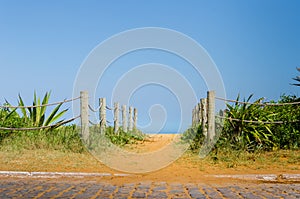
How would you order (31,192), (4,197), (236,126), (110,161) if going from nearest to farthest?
1. (4,197)
2. (31,192)
3. (110,161)
4. (236,126)

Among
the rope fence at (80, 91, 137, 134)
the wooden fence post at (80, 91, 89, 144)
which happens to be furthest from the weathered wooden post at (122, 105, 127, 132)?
the wooden fence post at (80, 91, 89, 144)

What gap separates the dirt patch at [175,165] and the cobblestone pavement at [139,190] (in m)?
1.01

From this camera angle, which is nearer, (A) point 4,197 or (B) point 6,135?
(A) point 4,197

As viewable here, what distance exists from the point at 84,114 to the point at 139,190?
5920 millimetres

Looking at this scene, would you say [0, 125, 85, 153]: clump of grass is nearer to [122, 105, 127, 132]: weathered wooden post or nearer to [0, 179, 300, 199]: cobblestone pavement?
[0, 179, 300, 199]: cobblestone pavement

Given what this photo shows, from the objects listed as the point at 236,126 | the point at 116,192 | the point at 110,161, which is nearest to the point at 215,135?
the point at 236,126

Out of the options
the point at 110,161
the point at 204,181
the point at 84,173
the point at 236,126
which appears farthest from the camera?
the point at 236,126

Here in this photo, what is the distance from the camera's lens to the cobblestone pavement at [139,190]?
21.5ft

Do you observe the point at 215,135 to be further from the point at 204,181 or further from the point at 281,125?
the point at 204,181

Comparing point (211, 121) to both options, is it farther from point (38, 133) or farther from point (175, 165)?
point (38, 133)

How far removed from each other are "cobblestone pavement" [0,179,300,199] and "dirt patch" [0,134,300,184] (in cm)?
101

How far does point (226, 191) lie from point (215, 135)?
17.4 feet

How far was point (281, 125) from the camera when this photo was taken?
12.6 meters

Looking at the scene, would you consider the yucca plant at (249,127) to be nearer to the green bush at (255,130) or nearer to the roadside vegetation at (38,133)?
the green bush at (255,130)
